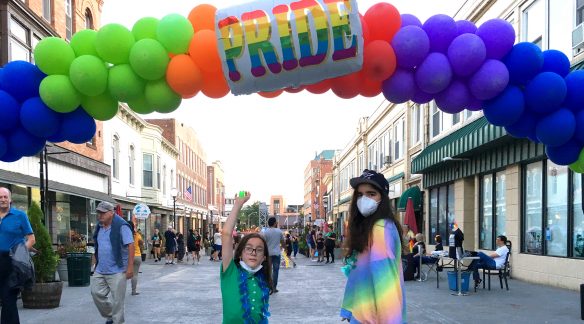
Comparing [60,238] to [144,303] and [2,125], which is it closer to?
[144,303]

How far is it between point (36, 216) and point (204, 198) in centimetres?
5547

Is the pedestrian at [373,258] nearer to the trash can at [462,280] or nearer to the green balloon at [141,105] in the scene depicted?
the green balloon at [141,105]

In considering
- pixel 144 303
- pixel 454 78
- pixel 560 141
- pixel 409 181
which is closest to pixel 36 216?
pixel 144 303

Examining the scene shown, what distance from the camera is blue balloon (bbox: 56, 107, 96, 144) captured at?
6082 millimetres

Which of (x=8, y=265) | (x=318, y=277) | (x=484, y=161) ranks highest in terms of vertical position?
(x=484, y=161)

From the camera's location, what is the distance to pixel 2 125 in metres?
5.91

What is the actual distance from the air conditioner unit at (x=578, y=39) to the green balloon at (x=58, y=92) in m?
10.7

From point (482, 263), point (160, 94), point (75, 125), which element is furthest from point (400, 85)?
point (482, 263)

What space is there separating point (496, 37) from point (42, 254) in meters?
8.35

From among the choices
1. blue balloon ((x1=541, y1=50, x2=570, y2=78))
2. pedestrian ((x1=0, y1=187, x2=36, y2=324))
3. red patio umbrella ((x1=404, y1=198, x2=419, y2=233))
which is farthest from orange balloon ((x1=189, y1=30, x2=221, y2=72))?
red patio umbrella ((x1=404, y1=198, x2=419, y2=233))

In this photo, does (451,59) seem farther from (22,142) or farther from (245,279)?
(22,142)

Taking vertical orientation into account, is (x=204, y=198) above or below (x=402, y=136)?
below

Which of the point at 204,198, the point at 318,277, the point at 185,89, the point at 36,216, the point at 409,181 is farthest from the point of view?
the point at 204,198

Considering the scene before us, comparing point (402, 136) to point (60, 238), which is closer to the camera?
point (60, 238)
